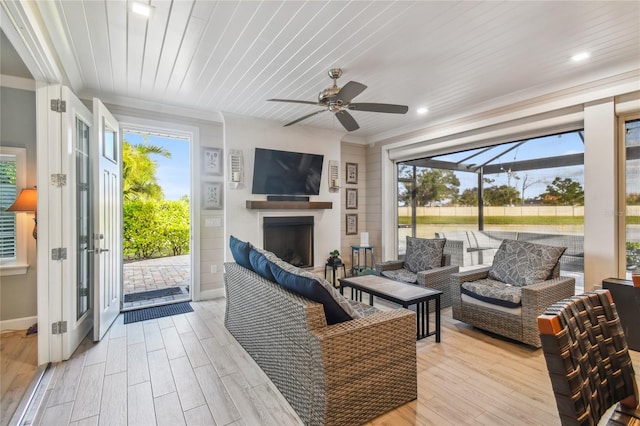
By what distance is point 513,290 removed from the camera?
9.82ft

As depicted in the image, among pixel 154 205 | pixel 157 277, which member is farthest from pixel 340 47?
pixel 154 205

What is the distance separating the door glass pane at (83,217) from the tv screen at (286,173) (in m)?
2.01

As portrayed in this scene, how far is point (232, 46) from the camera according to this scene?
8.48 ft

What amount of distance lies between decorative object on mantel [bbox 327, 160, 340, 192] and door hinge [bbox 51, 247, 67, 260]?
3.66 metres

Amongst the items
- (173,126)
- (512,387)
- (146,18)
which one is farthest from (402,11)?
(173,126)

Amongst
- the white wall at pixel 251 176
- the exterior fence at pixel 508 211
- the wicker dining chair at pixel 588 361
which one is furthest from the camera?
the white wall at pixel 251 176

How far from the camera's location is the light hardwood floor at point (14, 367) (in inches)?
80.3

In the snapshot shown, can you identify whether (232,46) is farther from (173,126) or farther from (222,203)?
(222,203)

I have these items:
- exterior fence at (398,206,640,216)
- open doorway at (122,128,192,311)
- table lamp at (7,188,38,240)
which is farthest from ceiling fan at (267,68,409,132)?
open doorway at (122,128,192,311)

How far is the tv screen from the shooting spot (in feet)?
15.0

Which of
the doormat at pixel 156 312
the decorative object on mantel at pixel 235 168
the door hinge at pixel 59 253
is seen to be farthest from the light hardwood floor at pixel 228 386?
the decorative object on mantel at pixel 235 168

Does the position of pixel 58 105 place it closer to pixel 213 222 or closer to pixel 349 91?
pixel 213 222

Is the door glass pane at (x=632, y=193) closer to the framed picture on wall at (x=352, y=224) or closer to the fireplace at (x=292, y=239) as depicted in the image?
the framed picture on wall at (x=352, y=224)

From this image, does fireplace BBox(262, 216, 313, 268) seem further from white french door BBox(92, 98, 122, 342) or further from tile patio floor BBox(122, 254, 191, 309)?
white french door BBox(92, 98, 122, 342)
